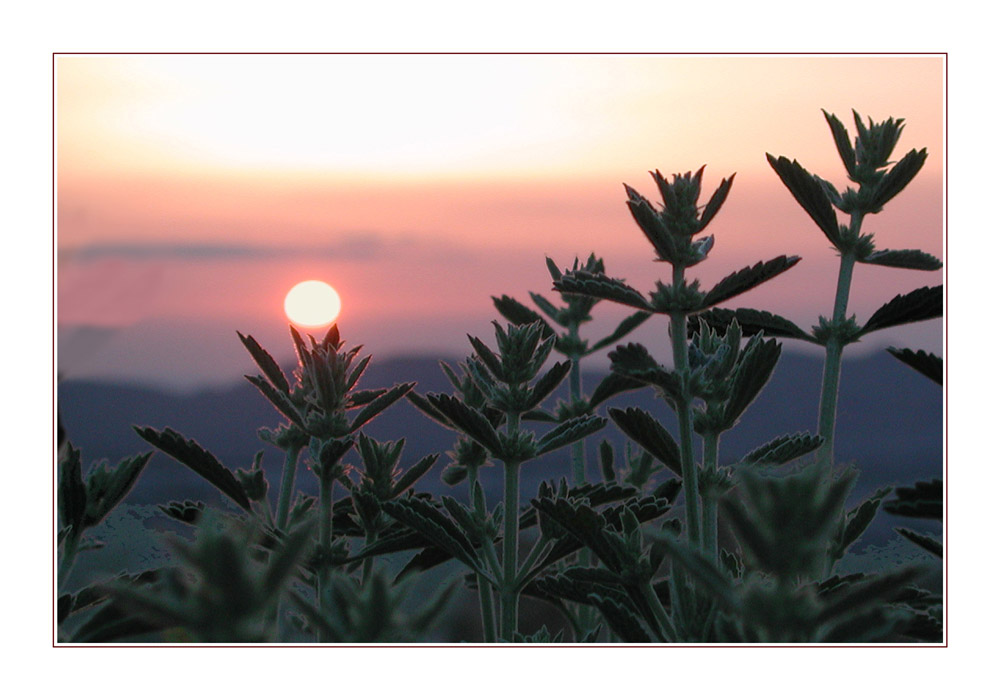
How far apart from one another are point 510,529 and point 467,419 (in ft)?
0.52

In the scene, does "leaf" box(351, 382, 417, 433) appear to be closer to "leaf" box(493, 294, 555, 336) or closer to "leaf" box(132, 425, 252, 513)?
"leaf" box(132, 425, 252, 513)

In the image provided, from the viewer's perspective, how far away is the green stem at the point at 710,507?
113 cm

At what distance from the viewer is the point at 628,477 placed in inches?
62.5

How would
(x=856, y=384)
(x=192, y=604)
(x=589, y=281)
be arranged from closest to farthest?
(x=192, y=604)
(x=589, y=281)
(x=856, y=384)

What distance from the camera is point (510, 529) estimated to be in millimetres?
1183

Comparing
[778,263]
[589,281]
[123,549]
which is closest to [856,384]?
[778,263]

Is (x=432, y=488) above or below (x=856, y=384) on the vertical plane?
below

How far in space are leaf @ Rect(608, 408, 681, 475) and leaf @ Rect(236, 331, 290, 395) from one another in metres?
0.42

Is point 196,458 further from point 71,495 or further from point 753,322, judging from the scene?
point 753,322

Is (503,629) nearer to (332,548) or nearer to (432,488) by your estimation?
(332,548)

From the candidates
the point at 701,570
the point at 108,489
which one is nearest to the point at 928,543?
the point at 701,570

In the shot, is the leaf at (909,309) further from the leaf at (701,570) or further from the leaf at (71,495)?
the leaf at (71,495)

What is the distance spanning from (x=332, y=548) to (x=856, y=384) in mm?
882

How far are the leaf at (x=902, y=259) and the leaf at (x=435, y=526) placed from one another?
2.15 ft
